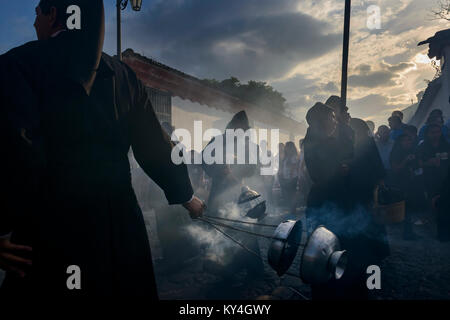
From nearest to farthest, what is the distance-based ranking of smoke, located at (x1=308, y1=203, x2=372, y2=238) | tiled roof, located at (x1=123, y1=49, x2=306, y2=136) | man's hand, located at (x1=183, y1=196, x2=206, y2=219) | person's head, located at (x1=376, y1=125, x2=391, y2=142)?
1. man's hand, located at (x1=183, y1=196, x2=206, y2=219)
2. smoke, located at (x1=308, y1=203, x2=372, y2=238)
3. person's head, located at (x1=376, y1=125, x2=391, y2=142)
4. tiled roof, located at (x1=123, y1=49, x2=306, y2=136)

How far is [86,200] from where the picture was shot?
1.51 m

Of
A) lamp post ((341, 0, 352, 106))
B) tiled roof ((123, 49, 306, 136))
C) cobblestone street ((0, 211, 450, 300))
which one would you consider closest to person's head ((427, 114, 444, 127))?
cobblestone street ((0, 211, 450, 300))

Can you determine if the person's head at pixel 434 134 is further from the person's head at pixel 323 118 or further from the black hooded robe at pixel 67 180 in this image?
the black hooded robe at pixel 67 180

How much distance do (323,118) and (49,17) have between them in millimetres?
2844

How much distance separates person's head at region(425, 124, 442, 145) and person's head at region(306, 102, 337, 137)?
3.99 m

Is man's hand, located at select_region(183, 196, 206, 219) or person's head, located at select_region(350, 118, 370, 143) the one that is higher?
person's head, located at select_region(350, 118, 370, 143)

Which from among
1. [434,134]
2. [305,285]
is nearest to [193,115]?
[434,134]

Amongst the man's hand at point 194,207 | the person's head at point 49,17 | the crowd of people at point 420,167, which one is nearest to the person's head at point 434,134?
the crowd of people at point 420,167

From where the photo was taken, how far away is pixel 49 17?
173 cm

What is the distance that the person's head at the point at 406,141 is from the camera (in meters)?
6.53

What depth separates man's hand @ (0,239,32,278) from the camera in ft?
4.36

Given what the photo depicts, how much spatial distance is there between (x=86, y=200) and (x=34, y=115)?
1.53 feet

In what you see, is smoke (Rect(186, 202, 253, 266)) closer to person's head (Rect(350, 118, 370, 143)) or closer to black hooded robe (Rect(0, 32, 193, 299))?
person's head (Rect(350, 118, 370, 143))

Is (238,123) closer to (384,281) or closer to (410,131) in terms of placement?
(384,281)
